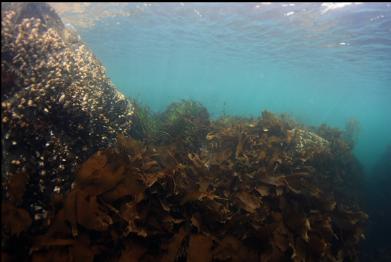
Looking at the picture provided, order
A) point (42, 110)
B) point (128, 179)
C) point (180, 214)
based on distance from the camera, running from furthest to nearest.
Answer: point (180, 214), point (42, 110), point (128, 179)

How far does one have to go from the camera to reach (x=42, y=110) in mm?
4309

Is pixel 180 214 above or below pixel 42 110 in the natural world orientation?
below

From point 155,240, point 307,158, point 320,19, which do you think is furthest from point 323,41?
point 155,240

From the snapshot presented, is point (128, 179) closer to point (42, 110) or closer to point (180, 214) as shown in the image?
point (180, 214)

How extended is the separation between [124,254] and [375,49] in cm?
2478

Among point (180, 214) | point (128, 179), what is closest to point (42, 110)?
point (128, 179)

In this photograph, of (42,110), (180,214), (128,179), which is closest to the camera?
(128,179)

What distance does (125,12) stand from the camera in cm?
2197

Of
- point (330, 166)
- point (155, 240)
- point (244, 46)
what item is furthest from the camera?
point (244, 46)

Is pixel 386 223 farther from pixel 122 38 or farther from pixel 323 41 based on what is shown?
pixel 122 38

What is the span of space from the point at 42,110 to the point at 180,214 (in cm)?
257

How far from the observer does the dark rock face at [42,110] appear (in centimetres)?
382

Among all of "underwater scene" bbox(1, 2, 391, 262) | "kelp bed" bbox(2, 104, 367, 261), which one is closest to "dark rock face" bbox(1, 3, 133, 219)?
"underwater scene" bbox(1, 2, 391, 262)

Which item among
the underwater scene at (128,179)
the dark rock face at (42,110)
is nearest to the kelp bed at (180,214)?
the underwater scene at (128,179)
